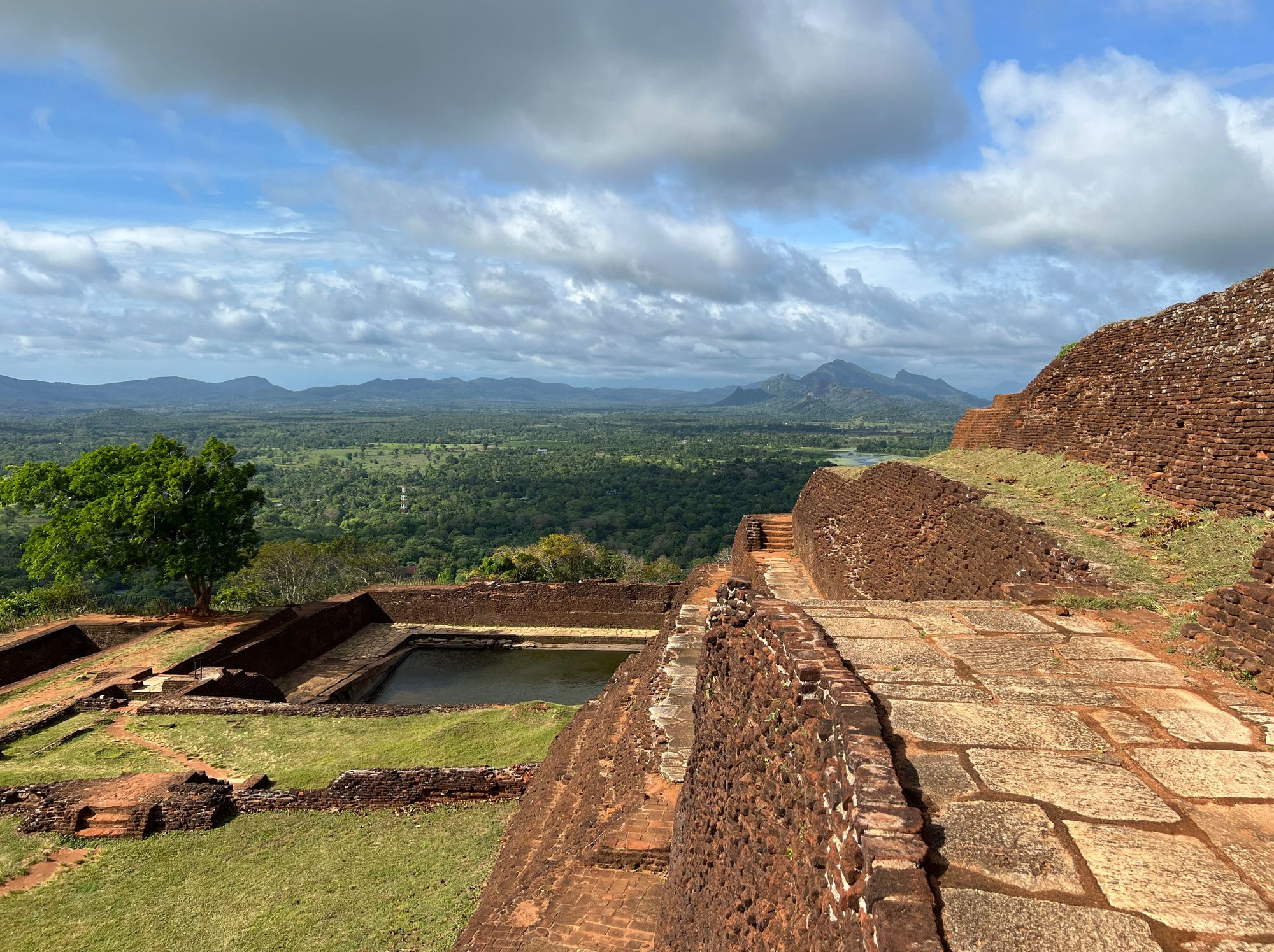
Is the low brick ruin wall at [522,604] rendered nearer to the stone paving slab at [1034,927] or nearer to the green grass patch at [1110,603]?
the green grass patch at [1110,603]

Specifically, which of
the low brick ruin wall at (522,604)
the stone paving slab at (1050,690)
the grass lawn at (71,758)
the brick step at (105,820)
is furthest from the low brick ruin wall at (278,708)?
the stone paving slab at (1050,690)

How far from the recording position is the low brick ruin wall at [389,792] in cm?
966

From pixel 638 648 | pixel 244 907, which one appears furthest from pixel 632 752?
pixel 638 648

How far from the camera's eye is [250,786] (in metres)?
10.0

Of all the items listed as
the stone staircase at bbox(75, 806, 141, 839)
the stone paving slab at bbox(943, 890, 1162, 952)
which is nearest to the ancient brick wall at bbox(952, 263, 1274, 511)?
the stone paving slab at bbox(943, 890, 1162, 952)

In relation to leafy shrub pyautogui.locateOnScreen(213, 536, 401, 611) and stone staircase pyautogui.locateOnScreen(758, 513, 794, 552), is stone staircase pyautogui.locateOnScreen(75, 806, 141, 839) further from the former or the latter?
leafy shrub pyautogui.locateOnScreen(213, 536, 401, 611)

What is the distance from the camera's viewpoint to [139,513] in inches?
690

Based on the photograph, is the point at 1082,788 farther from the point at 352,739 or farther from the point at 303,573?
the point at 303,573

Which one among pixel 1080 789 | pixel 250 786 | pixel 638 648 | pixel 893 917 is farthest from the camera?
pixel 638 648

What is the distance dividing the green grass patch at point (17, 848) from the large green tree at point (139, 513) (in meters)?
10.2

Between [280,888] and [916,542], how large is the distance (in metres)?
10.9

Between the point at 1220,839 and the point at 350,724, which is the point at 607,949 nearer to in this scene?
the point at 1220,839

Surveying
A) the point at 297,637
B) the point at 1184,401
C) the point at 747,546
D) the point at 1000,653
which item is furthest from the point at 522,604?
the point at 1000,653

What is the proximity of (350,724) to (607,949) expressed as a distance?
1004 cm
